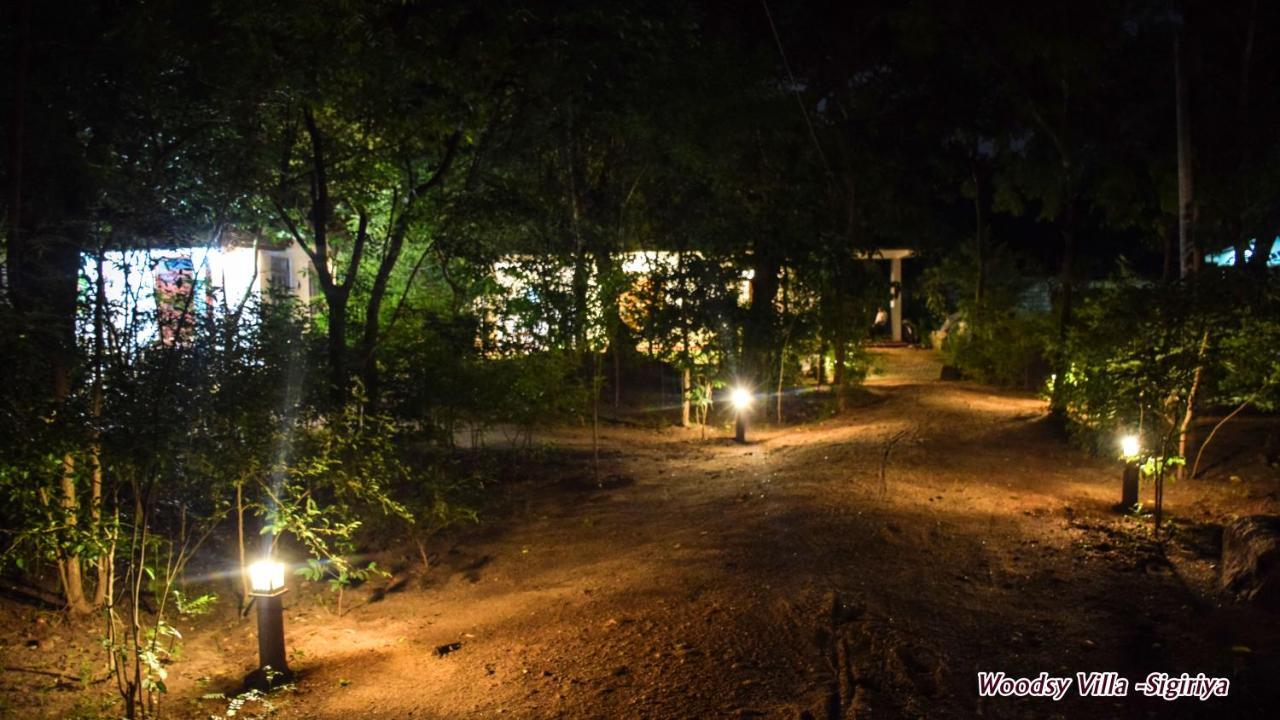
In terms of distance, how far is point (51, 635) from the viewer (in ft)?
20.9

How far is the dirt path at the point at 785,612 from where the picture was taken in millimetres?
5020

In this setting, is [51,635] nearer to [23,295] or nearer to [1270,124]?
[23,295]

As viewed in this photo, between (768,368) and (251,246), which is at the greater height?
(251,246)

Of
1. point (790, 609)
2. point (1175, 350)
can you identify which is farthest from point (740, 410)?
point (790, 609)

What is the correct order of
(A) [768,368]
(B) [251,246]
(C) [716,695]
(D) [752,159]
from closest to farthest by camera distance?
(C) [716,695] < (B) [251,246] < (A) [768,368] < (D) [752,159]

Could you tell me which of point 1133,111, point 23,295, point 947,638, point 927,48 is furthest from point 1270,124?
point 23,295

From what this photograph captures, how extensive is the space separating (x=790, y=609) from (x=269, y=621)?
10.7 feet

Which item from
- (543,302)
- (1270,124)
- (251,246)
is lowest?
(543,302)

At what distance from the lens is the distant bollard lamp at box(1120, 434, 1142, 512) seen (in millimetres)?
8703

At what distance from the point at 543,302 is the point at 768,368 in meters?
4.99

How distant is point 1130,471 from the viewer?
8.81 m

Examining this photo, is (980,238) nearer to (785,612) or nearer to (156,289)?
(785,612)

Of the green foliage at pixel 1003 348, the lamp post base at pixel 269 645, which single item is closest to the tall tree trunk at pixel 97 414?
the lamp post base at pixel 269 645

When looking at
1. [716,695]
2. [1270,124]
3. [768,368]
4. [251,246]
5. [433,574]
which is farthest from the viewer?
[768,368]
